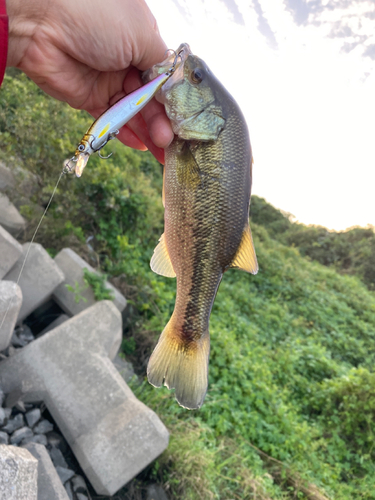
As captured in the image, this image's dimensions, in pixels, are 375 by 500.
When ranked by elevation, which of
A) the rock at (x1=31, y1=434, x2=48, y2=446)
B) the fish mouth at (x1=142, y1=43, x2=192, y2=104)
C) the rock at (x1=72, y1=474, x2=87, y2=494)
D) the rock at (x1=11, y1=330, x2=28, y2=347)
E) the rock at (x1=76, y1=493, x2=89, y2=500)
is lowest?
the rock at (x1=76, y1=493, x2=89, y2=500)

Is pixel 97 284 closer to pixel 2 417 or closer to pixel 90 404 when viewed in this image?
pixel 90 404

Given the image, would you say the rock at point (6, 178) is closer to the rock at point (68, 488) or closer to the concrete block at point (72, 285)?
the concrete block at point (72, 285)

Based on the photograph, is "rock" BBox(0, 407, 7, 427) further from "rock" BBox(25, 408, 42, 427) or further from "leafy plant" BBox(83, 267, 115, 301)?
"leafy plant" BBox(83, 267, 115, 301)

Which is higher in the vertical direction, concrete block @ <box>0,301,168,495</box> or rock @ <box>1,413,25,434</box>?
concrete block @ <box>0,301,168,495</box>

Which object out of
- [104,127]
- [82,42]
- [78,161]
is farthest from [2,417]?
[82,42]

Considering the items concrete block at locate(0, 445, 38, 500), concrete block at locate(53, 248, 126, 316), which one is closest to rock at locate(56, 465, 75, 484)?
concrete block at locate(0, 445, 38, 500)

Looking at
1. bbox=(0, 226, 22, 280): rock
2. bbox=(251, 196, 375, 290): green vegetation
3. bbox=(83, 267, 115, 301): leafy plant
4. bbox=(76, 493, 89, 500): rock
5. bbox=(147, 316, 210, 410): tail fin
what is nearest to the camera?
bbox=(147, 316, 210, 410): tail fin

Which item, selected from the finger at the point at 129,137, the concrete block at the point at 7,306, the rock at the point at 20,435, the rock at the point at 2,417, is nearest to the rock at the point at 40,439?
the rock at the point at 20,435
